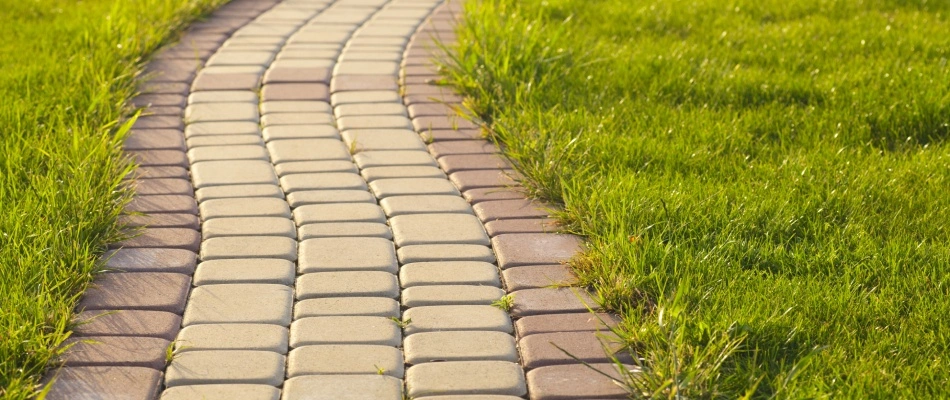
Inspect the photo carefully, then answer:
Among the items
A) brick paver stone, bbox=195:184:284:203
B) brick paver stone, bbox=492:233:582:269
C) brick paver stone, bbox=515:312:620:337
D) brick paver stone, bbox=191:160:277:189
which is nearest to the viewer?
brick paver stone, bbox=515:312:620:337

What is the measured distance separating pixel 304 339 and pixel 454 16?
12.2 ft

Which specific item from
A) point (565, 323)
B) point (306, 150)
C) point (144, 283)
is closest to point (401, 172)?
point (306, 150)

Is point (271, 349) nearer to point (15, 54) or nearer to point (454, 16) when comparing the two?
point (15, 54)

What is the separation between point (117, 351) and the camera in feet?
9.20

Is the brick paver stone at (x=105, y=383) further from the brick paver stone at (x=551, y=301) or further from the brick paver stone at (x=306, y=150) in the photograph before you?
the brick paver stone at (x=306, y=150)

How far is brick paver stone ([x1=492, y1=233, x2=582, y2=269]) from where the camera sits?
11.0 ft

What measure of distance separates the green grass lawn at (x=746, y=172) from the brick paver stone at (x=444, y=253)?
32cm

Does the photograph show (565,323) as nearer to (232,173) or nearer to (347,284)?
(347,284)

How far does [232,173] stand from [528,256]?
1.23 meters

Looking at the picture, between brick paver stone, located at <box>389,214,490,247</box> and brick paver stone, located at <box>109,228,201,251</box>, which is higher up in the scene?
brick paver stone, located at <box>109,228,201,251</box>

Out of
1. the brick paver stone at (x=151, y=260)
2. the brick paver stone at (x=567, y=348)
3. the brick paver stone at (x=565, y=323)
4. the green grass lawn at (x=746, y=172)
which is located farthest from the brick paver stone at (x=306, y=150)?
the brick paver stone at (x=567, y=348)

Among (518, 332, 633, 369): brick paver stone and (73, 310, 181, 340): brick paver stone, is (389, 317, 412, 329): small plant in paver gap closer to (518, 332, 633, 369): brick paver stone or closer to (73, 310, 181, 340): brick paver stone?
(518, 332, 633, 369): brick paver stone

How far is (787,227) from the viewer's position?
136 inches

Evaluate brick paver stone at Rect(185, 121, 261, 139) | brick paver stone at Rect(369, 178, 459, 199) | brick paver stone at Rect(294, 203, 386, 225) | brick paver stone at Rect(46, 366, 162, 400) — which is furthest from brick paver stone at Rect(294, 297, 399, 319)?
brick paver stone at Rect(185, 121, 261, 139)
